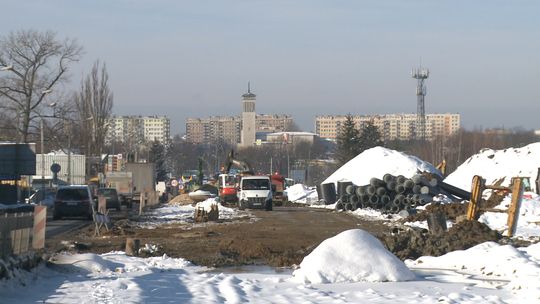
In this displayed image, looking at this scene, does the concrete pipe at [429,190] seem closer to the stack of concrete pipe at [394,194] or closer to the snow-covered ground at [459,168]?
the stack of concrete pipe at [394,194]

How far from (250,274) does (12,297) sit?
4.81m

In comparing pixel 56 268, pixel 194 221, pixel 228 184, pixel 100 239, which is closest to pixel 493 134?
pixel 228 184

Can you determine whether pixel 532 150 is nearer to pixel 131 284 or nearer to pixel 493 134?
pixel 131 284

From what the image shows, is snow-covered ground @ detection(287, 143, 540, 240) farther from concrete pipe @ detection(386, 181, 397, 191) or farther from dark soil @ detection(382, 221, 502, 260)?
dark soil @ detection(382, 221, 502, 260)

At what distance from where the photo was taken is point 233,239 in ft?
82.2

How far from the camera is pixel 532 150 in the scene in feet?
236

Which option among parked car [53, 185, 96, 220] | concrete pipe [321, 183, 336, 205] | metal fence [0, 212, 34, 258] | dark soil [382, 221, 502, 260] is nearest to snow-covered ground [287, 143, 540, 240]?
concrete pipe [321, 183, 336, 205]

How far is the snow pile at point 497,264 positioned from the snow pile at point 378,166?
5324 centimetres

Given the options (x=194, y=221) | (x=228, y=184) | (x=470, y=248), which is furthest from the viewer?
(x=228, y=184)

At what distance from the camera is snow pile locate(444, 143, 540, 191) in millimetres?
67812

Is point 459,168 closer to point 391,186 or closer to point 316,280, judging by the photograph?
point 391,186

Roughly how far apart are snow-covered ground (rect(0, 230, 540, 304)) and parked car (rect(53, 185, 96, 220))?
25.6 meters

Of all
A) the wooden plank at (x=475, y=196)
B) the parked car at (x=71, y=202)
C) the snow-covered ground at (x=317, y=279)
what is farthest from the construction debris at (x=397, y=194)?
the snow-covered ground at (x=317, y=279)

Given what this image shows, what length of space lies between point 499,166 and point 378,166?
10.7 metres
